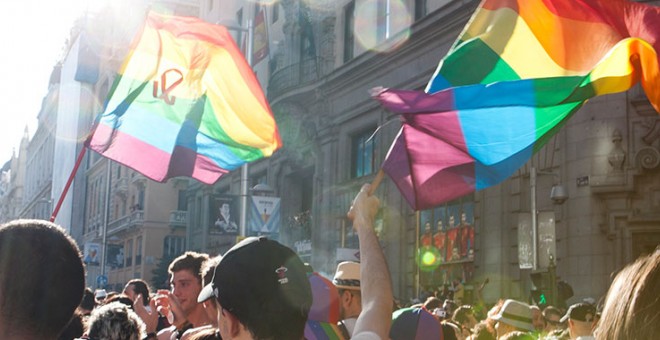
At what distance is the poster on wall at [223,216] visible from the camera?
1722 centimetres

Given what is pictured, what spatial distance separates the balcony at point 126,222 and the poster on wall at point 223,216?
4060 cm

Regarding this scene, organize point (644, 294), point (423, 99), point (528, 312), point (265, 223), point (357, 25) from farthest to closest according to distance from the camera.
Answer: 1. point (357, 25)
2. point (265, 223)
3. point (528, 312)
4. point (423, 99)
5. point (644, 294)

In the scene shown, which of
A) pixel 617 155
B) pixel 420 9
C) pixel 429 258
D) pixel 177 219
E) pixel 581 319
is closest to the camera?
pixel 581 319

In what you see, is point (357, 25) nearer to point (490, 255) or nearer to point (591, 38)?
point (490, 255)

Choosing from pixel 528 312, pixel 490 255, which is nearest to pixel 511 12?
pixel 528 312

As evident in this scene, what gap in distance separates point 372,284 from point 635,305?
133 cm

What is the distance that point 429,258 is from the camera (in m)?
21.5

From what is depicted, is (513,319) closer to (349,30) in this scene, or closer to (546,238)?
(546,238)

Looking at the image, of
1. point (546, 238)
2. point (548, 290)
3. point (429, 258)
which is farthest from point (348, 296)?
point (429, 258)

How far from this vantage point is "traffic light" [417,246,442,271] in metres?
21.2

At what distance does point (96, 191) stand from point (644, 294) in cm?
7739

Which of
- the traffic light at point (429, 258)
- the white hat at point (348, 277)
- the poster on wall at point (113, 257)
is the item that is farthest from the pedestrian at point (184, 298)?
the poster on wall at point (113, 257)

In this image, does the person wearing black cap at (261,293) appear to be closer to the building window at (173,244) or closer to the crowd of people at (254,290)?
the crowd of people at (254,290)

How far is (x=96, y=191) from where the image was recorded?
76.0 metres
